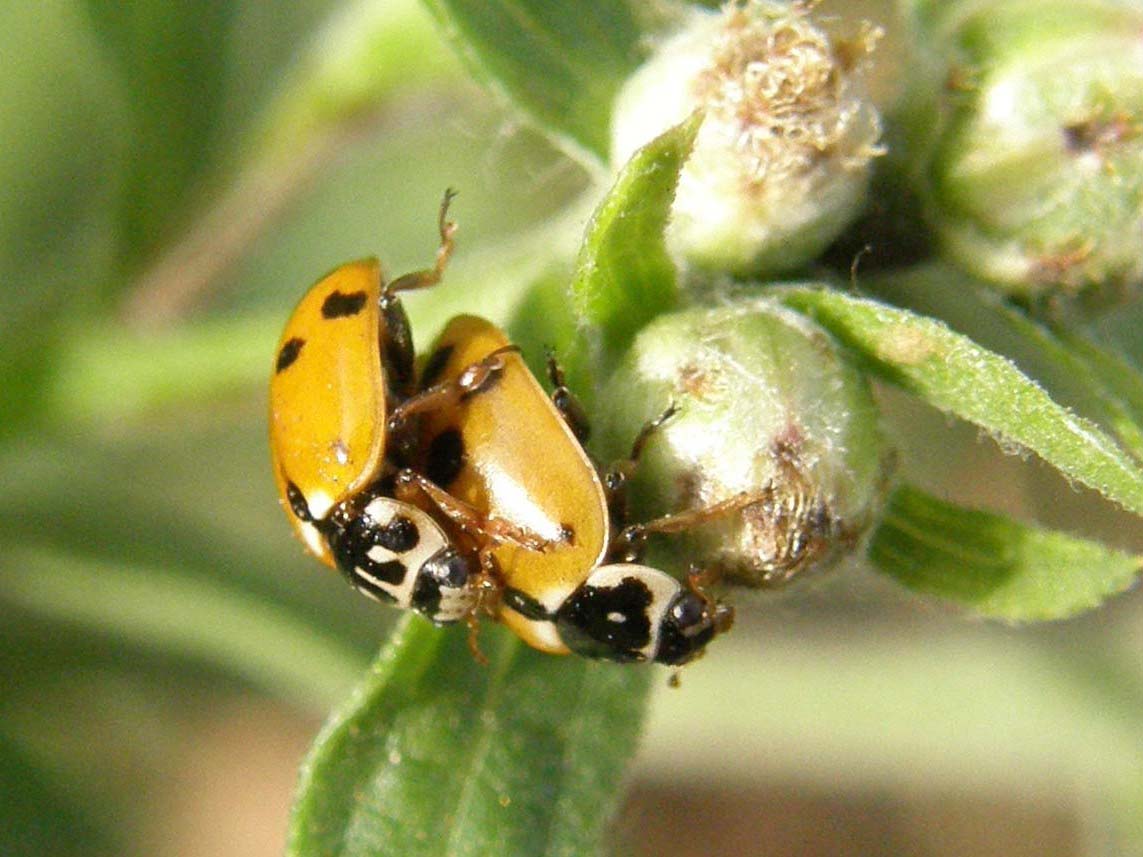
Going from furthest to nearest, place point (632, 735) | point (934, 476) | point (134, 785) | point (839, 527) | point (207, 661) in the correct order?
point (134, 785) → point (207, 661) → point (934, 476) → point (632, 735) → point (839, 527)

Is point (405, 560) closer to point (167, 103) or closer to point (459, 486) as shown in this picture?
point (459, 486)

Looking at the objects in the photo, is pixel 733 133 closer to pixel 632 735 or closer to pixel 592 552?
pixel 592 552

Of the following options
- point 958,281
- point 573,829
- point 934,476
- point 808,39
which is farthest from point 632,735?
point 934,476

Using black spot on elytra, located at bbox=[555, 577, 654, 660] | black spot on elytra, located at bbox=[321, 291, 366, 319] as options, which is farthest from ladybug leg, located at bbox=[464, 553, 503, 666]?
black spot on elytra, located at bbox=[321, 291, 366, 319]

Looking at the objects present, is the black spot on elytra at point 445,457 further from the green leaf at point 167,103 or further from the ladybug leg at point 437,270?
the green leaf at point 167,103

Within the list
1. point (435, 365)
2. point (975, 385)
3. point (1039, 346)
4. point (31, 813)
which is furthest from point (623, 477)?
point (31, 813)
